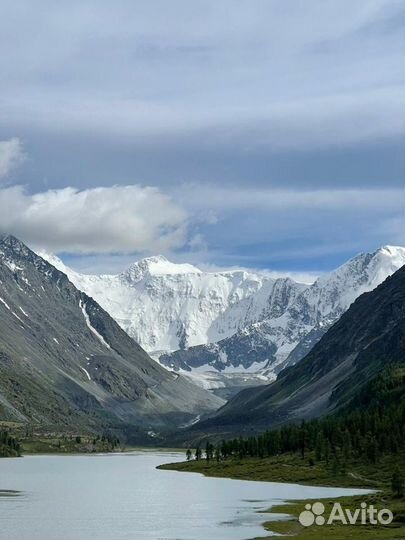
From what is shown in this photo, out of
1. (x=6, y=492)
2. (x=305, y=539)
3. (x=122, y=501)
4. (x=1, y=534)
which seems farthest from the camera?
(x=6, y=492)

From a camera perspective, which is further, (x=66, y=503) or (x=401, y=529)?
(x=66, y=503)

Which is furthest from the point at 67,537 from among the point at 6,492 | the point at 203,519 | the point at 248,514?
the point at 6,492

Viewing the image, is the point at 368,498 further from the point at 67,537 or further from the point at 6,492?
the point at 6,492

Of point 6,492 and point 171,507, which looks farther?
point 6,492

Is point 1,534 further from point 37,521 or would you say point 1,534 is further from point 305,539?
point 305,539

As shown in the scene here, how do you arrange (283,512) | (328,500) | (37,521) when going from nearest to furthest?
(37,521)
(283,512)
(328,500)

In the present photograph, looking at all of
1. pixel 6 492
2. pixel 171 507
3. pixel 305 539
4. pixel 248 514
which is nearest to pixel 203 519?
pixel 248 514

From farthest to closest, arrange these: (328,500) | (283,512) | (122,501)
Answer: (122,501) < (328,500) < (283,512)

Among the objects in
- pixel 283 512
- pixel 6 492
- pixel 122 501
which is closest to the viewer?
pixel 283 512
